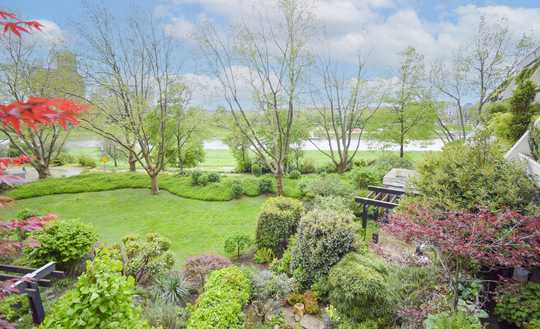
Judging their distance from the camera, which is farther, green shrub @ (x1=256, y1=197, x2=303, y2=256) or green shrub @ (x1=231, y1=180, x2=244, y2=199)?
green shrub @ (x1=231, y1=180, x2=244, y2=199)

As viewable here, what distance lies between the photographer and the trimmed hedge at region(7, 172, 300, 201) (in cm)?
1318

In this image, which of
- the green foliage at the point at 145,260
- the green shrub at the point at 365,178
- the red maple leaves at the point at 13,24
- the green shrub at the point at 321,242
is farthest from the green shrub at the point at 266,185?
the red maple leaves at the point at 13,24

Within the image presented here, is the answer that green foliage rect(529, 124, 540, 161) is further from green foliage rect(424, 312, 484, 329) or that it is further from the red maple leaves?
the red maple leaves

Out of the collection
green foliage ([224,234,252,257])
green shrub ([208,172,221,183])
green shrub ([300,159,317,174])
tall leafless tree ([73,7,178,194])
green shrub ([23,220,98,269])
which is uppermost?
tall leafless tree ([73,7,178,194])

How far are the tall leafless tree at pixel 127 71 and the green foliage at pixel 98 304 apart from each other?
11.2 m

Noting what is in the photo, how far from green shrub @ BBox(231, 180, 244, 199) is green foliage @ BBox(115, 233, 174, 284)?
6.29 m

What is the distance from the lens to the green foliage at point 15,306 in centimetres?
462

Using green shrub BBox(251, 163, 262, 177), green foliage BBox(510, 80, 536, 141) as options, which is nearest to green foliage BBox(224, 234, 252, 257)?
green foliage BBox(510, 80, 536, 141)

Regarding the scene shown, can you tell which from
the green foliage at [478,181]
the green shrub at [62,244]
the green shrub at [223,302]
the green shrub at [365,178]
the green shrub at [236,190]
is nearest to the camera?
the green shrub at [223,302]

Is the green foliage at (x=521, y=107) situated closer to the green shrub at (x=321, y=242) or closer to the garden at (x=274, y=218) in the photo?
the garden at (x=274, y=218)

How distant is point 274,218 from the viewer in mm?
7016

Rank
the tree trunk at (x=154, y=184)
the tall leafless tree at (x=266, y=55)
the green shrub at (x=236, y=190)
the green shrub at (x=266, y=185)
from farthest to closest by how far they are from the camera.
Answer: the tree trunk at (x=154, y=184), the green shrub at (x=266, y=185), the green shrub at (x=236, y=190), the tall leafless tree at (x=266, y=55)

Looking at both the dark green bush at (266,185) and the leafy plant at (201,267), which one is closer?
the leafy plant at (201,267)

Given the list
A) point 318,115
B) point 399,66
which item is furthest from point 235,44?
point 399,66
